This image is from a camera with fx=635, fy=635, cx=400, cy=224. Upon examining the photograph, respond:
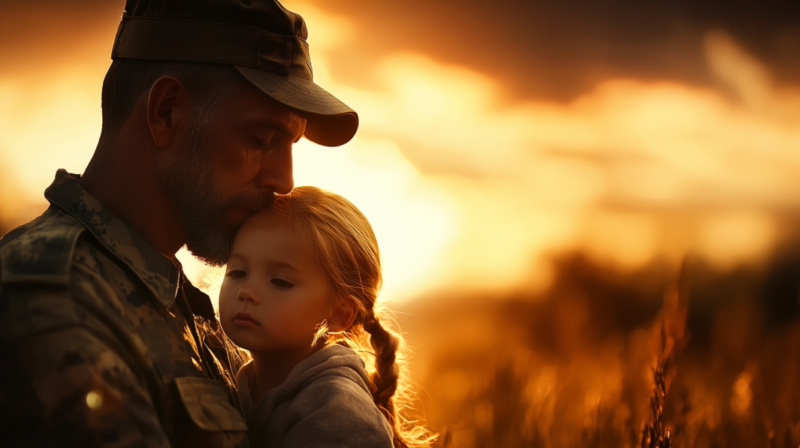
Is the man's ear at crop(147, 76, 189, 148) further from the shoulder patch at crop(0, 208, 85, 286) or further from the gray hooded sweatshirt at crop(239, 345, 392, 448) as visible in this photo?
the gray hooded sweatshirt at crop(239, 345, 392, 448)

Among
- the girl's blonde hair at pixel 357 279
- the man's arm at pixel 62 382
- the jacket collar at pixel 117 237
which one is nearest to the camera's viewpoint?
the man's arm at pixel 62 382

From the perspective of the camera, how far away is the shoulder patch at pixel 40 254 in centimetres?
176

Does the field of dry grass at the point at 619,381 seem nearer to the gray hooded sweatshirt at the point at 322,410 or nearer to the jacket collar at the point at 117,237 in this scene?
the gray hooded sweatshirt at the point at 322,410

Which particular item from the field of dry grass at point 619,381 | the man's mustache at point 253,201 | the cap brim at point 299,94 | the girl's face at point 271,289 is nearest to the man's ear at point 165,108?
the cap brim at point 299,94

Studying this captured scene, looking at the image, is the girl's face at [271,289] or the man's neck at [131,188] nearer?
the man's neck at [131,188]

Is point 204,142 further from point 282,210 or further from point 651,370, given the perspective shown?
point 651,370

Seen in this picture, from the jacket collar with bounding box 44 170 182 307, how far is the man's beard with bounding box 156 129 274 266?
0.29m

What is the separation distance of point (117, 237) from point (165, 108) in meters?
0.60

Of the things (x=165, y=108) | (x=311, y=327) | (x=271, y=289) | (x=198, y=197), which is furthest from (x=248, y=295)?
(x=165, y=108)

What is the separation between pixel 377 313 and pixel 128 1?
188 cm

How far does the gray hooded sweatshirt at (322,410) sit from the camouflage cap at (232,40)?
1055mm

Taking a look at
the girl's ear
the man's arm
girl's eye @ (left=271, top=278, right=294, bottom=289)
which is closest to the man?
the man's arm

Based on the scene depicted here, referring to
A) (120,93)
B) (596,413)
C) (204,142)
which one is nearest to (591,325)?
(596,413)

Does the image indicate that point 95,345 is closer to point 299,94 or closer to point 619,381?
point 299,94
